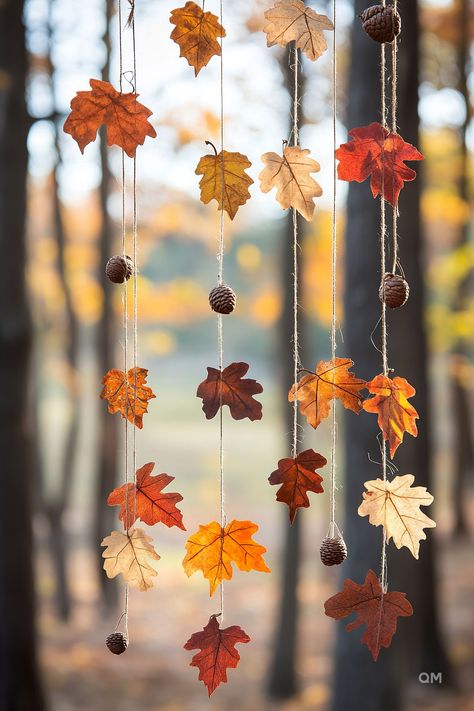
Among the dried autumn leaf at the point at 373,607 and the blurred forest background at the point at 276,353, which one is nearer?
the dried autumn leaf at the point at 373,607

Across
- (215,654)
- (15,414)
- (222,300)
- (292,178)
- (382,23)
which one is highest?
(382,23)

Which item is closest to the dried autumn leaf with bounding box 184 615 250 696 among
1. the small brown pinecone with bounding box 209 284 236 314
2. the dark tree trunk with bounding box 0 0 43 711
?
the small brown pinecone with bounding box 209 284 236 314

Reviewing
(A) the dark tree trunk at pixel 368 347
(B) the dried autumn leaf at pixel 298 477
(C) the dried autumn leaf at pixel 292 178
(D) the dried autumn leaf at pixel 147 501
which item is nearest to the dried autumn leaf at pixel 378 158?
(C) the dried autumn leaf at pixel 292 178

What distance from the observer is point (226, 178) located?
2.61 feet

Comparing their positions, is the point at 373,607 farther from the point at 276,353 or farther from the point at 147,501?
the point at 276,353

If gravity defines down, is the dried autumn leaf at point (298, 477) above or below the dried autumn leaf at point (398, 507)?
above

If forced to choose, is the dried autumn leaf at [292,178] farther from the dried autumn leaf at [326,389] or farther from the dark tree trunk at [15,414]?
the dark tree trunk at [15,414]

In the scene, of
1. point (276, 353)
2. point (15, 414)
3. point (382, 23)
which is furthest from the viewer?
point (276, 353)

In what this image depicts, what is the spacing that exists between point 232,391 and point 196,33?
15.6 inches

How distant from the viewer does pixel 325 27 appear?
30.0 inches

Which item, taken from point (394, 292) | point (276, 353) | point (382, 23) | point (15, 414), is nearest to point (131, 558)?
point (394, 292)

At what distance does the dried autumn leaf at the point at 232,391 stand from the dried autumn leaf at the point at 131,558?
0.17 metres

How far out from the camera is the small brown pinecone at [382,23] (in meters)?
0.73

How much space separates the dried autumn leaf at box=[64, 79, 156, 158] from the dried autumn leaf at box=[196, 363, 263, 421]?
0.88 feet
